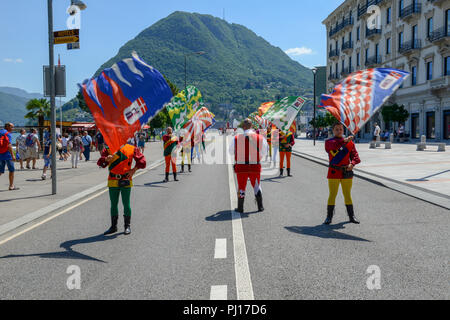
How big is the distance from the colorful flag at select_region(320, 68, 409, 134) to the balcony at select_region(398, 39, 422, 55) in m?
37.8

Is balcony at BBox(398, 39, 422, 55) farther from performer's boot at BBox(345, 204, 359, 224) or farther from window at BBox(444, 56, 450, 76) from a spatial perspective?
performer's boot at BBox(345, 204, 359, 224)

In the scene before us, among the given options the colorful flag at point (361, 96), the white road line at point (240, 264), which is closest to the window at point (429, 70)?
the colorful flag at point (361, 96)

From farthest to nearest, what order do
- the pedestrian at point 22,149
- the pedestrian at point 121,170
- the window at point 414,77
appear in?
the window at point 414,77
the pedestrian at point 22,149
the pedestrian at point 121,170

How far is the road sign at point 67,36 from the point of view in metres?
10.0

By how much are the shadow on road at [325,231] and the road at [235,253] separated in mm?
15

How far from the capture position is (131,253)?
16.8 ft

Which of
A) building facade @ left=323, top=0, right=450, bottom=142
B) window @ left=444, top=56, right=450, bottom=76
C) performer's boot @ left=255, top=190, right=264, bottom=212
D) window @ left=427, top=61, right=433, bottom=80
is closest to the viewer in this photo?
performer's boot @ left=255, top=190, right=264, bottom=212

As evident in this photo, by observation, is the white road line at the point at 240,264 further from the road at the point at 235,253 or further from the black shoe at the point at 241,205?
the black shoe at the point at 241,205

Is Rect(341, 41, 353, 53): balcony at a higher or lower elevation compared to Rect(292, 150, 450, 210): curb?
higher

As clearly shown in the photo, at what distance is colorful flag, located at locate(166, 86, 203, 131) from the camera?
576 inches

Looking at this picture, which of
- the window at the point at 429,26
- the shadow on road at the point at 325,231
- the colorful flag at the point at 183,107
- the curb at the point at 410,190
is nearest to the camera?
the shadow on road at the point at 325,231

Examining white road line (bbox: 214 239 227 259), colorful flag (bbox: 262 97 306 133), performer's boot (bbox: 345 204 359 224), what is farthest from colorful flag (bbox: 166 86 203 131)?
white road line (bbox: 214 239 227 259)

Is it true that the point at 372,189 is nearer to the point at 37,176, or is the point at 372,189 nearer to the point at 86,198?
the point at 86,198

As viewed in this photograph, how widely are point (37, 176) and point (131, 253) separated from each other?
10823mm
